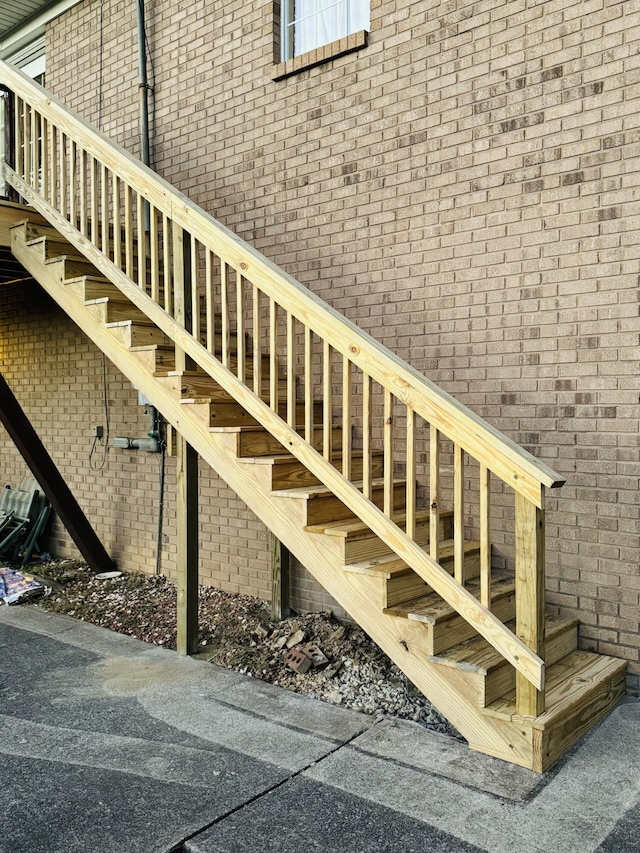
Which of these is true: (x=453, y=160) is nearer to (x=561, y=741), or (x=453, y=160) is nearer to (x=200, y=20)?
(x=200, y=20)

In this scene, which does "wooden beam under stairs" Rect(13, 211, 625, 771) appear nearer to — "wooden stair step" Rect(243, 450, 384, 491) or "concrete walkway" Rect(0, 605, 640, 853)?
"wooden stair step" Rect(243, 450, 384, 491)

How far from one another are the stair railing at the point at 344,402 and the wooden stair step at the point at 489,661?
0.49 feet

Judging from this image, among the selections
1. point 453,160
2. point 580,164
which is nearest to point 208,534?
point 453,160

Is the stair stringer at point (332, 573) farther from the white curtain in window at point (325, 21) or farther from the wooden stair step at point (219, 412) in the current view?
the white curtain in window at point (325, 21)

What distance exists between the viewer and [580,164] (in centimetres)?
389

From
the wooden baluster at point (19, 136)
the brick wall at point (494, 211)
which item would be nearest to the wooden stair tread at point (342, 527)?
the brick wall at point (494, 211)

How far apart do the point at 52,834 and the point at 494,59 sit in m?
4.30

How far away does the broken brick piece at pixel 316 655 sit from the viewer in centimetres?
418

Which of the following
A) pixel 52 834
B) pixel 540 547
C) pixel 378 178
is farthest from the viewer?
pixel 378 178

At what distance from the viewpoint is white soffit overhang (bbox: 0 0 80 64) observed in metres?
6.94

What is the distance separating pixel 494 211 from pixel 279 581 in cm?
274

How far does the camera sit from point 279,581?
5.07 metres

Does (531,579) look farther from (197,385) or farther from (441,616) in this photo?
(197,385)

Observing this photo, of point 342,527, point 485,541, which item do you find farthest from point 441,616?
point 342,527
